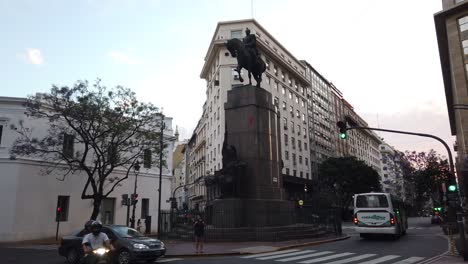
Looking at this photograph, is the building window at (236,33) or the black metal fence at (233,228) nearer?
the black metal fence at (233,228)

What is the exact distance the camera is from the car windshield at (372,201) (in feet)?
67.5

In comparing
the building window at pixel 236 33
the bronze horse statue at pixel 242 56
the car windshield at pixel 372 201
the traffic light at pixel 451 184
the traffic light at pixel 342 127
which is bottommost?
the car windshield at pixel 372 201

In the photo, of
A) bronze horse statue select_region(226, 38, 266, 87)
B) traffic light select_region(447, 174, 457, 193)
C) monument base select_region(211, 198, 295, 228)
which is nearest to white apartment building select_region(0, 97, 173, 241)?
monument base select_region(211, 198, 295, 228)

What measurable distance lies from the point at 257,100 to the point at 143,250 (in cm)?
1252

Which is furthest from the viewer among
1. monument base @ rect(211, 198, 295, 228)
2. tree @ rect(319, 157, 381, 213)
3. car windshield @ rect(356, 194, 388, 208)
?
tree @ rect(319, 157, 381, 213)

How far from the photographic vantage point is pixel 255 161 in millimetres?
21078

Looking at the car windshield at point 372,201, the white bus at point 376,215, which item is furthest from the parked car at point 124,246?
the car windshield at point 372,201

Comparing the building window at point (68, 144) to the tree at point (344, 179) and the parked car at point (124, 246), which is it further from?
the tree at point (344, 179)

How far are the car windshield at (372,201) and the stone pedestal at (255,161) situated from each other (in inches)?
164

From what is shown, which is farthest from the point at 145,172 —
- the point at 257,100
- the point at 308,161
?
the point at 308,161

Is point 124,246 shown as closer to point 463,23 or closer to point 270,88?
point 270,88

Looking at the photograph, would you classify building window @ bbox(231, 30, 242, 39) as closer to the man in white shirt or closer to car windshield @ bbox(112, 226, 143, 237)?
car windshield @ bbox(112, 226, 143, 237)

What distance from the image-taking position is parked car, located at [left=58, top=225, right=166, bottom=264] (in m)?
12.6

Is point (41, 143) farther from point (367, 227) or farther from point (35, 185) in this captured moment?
point (367, 227)
